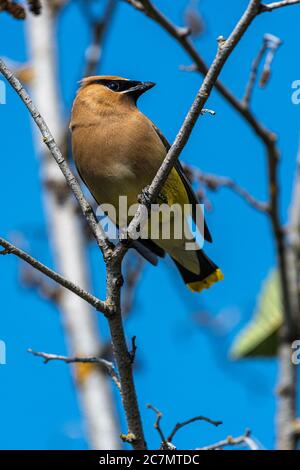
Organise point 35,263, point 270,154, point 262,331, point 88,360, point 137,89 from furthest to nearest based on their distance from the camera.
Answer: point 262,331 < point 137,89 < point 270,154 < point 88,360 < point 35,263

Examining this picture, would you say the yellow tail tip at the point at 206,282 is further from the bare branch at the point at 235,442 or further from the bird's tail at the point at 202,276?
the bare branch at the point at 235,442

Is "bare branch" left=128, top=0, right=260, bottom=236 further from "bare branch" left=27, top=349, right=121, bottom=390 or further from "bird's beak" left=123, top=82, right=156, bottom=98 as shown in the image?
"bird's beak" left=123, top=82, right=156, bottom=98

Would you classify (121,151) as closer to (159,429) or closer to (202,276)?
(202,276)

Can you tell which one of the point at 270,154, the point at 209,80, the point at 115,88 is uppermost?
the point at 115,88

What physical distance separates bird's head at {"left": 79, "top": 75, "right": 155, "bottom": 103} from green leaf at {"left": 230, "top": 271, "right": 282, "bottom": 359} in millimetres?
1839

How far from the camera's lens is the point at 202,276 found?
6.28 meters

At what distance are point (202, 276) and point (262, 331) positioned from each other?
2.34 feet

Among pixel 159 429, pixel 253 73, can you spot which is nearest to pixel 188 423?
pixel 159 429

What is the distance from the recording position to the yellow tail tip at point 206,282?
247 inches

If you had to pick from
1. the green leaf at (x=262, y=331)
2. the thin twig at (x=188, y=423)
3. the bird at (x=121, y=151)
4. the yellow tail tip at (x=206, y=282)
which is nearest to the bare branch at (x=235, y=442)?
the thin twig at (x=188, y=423)

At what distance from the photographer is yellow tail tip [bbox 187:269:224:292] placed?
6266 mm

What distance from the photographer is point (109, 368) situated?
3.87 m

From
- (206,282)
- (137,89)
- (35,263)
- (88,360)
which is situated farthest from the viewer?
(206,282)
